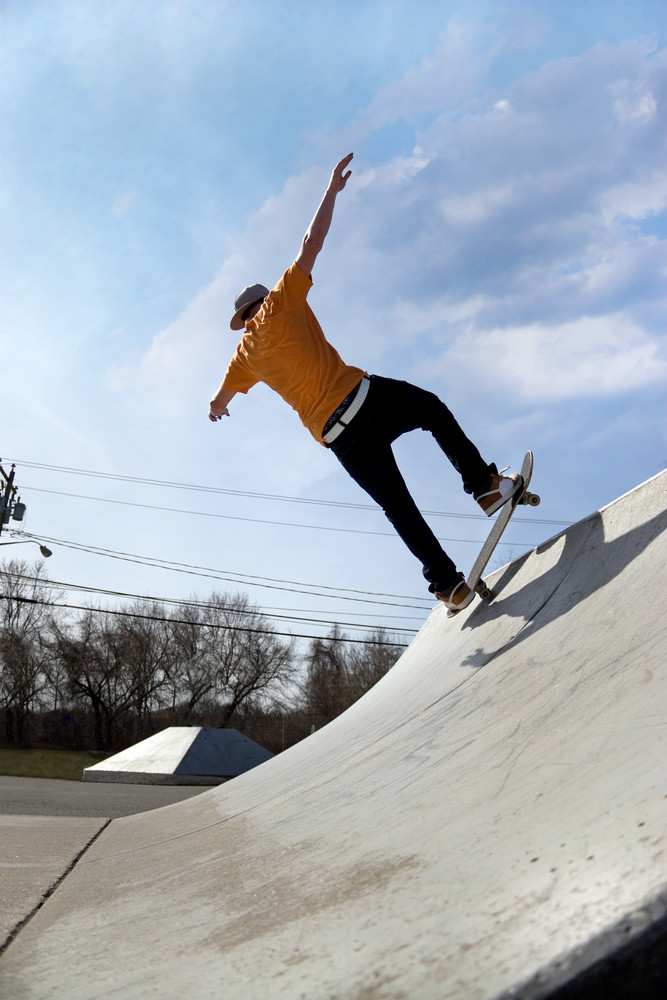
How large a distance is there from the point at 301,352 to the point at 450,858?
290 centimetres

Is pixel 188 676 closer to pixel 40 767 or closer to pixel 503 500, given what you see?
pixel 40 767

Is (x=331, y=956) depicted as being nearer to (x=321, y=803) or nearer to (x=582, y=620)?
(x=321, y=803)

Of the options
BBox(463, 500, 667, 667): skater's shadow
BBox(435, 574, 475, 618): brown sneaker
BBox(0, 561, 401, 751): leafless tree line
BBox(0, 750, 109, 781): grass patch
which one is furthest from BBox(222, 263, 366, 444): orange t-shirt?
BBox(0, 561, 401, 751): leafless tree line

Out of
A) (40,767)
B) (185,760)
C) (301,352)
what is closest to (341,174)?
(301,352)

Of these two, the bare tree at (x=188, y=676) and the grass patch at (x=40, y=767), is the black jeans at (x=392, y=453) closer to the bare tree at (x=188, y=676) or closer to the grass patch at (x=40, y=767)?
the grass patch at (x=40, y=767)

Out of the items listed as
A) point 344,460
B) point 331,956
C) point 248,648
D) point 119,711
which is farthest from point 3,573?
point 331,956

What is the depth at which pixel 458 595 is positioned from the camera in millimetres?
3693

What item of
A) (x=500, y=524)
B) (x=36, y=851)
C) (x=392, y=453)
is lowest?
(x=36, y=851)

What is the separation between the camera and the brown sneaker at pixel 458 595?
3.69 m

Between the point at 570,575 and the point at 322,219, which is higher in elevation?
the point at 322,219

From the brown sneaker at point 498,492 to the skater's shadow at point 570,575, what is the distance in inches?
13.8

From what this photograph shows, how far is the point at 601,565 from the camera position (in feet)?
7.70

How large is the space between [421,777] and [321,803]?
473 millimetres

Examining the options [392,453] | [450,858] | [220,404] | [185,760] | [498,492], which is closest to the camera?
[450,858]
